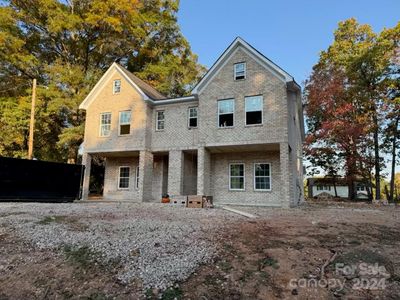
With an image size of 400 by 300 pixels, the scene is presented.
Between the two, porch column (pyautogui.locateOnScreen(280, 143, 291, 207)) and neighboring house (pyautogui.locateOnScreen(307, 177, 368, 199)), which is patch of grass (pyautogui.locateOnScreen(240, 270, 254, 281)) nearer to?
porch column (pyautogui.locateOnScreen(280, 143, 291, 207))

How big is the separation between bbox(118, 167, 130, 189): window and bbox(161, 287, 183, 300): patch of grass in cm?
1588

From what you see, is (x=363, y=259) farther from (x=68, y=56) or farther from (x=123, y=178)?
(x=68, y=56)

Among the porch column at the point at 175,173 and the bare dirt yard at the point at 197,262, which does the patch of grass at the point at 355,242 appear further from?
the porch column at the point at 175,173

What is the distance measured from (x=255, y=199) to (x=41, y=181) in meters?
11.9

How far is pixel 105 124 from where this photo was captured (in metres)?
18.4

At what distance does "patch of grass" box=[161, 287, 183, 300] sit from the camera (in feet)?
12.3

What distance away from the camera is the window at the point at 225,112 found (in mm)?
14938

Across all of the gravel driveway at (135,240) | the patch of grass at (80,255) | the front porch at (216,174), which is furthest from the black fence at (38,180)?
the patch of grass at (80,255)

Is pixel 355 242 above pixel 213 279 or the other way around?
Answer: above

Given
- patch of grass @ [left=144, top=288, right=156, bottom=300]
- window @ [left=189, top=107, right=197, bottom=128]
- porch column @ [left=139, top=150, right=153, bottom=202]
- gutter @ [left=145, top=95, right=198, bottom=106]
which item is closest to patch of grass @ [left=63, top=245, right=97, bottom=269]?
patch of grass @ [left=144, top=288, right=156, bottom=300]

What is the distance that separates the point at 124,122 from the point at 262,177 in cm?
977

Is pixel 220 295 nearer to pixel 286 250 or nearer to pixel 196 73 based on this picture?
pixel 286 250

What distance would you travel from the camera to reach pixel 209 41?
20141 mm

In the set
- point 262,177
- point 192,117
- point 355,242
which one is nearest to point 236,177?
point 262,177
